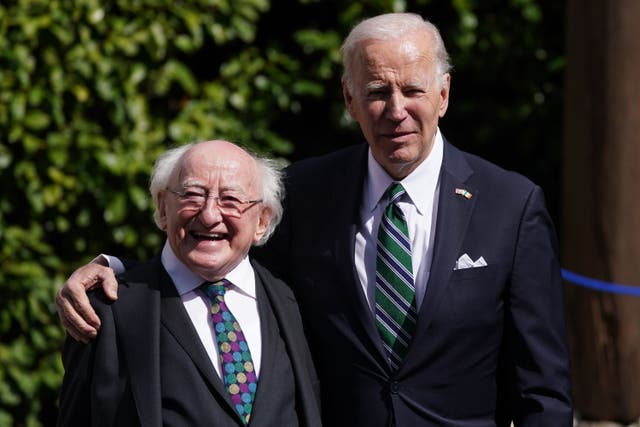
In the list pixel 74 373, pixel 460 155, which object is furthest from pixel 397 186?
pixel 74 373

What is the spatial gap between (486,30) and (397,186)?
2.57m

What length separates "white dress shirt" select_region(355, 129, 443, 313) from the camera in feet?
10.9

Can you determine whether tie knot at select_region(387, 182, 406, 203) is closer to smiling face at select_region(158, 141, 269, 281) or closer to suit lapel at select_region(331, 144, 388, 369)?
suit lapel at select_region(331, 144, 388, 369)

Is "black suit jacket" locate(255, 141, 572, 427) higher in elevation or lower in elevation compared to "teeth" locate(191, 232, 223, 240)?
lower

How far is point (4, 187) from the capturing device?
5.05 m

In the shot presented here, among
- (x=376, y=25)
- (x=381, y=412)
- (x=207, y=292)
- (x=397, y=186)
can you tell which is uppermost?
(x=376, y=25)

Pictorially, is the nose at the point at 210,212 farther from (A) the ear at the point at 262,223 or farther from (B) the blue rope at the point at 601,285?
(B) the blue rope at the point at 601,285

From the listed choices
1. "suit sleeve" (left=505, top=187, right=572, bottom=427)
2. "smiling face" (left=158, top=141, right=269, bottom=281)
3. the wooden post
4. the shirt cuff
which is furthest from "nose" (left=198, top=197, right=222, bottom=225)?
the wooden post

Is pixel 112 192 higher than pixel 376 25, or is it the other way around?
pixel 376 25

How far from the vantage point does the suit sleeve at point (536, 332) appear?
329 cm

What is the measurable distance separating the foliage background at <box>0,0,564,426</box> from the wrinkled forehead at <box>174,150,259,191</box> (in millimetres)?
1981

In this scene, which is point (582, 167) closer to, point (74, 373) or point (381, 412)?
point (381, 412)

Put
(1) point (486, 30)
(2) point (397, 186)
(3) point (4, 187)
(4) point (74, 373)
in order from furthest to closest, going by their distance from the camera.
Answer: (1) point (486, 30) < (3) point (4, 187) < (2) point (397, 186) < (4) point (74, 373)

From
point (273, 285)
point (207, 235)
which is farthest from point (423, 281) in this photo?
point (207, 235)
